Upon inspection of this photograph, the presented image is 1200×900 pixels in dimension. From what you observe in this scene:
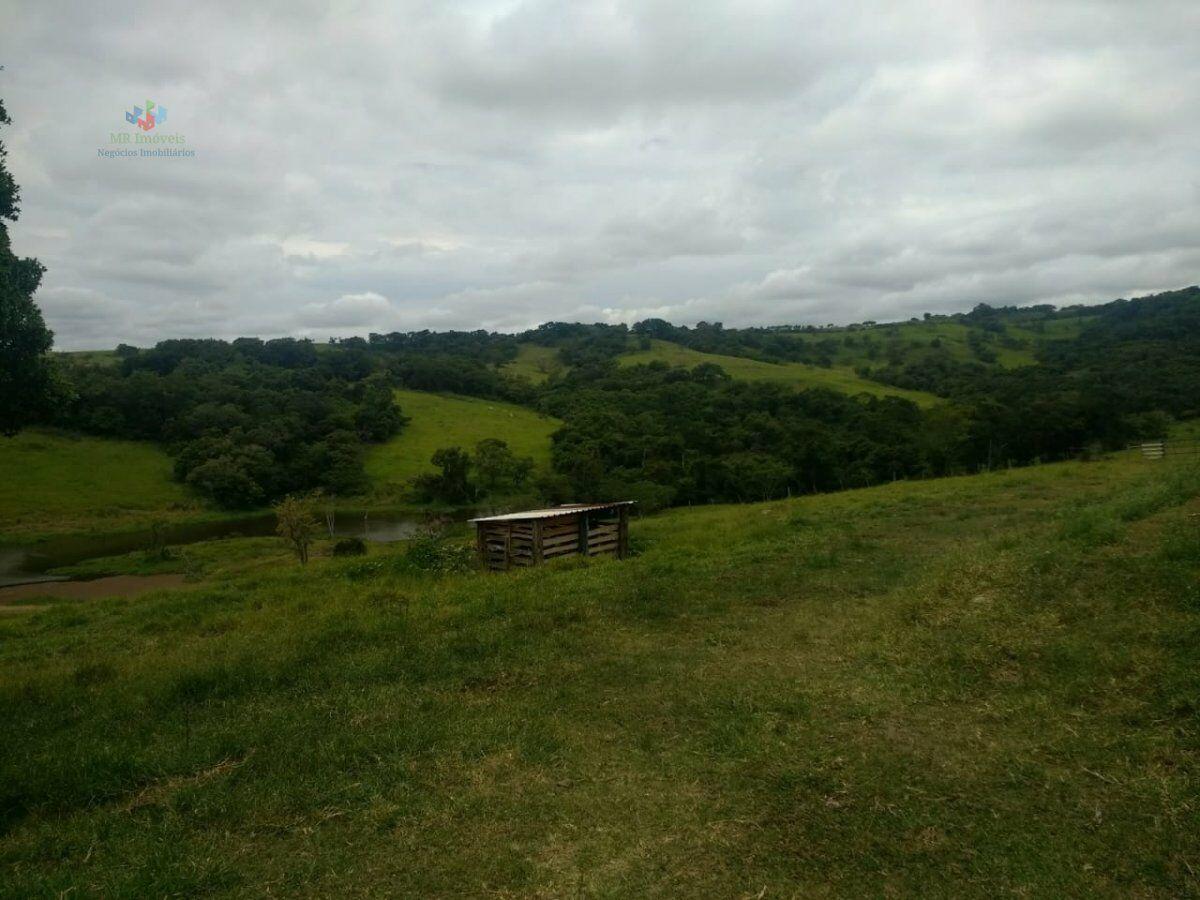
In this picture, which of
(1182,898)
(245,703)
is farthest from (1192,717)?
(245,703)

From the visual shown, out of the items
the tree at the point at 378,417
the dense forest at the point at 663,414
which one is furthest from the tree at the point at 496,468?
the tree at the point at 378,417

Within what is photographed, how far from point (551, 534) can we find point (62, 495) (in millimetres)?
58534

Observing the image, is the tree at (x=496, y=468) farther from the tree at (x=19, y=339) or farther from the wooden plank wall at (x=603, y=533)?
the tree at (x=19, y=339)

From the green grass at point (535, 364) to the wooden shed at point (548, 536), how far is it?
95.3 metres

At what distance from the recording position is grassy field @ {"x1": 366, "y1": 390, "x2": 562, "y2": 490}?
224ft

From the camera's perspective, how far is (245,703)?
24.8ft

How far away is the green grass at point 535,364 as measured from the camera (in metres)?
119

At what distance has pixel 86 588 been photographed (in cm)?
2962

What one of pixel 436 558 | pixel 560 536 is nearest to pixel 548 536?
pixel 560 536

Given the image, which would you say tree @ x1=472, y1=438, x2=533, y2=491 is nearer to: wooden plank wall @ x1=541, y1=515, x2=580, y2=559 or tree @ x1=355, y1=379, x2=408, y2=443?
tree @ x1=355, y1=379, x2=408, y2=443

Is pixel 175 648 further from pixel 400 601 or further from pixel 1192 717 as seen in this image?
pixel 1192 717

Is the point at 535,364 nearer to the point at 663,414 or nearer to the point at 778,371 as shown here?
the point at 778,371

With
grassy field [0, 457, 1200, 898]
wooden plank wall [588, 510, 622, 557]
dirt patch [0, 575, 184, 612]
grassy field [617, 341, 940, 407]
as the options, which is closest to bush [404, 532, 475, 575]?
wooden plank wall [588, 510, 622, 557]

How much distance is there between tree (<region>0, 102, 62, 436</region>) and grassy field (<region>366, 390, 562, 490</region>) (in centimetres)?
5632
